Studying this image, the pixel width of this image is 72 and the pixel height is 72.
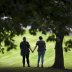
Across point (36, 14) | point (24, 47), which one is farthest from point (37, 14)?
point (24, 47)

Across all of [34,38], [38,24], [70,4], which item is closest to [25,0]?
[38,24]

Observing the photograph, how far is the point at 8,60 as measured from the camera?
33.8 metres

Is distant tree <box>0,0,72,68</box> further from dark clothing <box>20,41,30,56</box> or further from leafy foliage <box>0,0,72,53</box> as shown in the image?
dark clothing <box>20,41,30,56</box>

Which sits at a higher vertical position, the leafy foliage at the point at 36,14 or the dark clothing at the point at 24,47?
the leafy foliage at the point at 36,14

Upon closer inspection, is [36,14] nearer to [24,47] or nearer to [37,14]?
[37,14]

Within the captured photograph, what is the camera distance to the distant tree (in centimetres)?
1189

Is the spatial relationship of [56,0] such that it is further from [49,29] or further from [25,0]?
[25,0]

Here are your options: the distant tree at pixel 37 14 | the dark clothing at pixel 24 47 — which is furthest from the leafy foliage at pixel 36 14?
the dark clothing at pixel 24 47

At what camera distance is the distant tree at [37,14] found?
39.0ft

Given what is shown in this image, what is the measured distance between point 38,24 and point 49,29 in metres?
0.65

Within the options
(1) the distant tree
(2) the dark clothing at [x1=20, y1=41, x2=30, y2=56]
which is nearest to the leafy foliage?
(1) the distant tree

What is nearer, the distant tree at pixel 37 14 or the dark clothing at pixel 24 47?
the distant tree at pixel 37 14

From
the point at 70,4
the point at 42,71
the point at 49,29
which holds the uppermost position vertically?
the point at 70,4

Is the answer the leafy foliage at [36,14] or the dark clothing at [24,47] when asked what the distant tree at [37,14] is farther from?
the dark clothing at [24,47]
